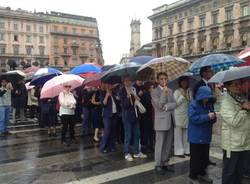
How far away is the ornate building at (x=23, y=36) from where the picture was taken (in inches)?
3282

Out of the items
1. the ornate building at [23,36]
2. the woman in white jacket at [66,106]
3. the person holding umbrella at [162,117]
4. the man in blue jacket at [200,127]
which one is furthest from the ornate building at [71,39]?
the man in blue jacket at [200,127]

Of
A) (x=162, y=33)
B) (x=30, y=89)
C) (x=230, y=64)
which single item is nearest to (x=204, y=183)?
(x=230, y=64)

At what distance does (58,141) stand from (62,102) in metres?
1.49

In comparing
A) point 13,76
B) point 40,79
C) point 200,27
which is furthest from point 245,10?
point 40,79

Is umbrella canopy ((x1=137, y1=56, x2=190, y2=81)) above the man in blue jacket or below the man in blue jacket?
above

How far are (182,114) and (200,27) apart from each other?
→ 59.8 metres

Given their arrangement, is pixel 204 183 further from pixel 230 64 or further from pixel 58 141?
pixel 58 141

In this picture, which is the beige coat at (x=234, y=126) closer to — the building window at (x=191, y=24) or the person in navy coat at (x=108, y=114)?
the person in navy coat at (x=108, y=114)

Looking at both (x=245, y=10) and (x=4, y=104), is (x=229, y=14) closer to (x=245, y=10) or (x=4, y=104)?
(x=245, y=10)

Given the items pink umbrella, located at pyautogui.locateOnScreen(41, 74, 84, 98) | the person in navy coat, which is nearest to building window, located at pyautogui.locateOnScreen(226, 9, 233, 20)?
pink umbrella, located at pyautogui.locateOnScreen(41, 74, 84, 98)

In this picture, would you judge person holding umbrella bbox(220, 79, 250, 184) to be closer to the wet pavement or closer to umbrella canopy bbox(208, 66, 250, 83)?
umbrella canopy bbox(208, 66, 250, 83)

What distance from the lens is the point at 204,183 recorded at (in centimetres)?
537

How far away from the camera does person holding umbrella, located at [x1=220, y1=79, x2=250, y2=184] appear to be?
172 inches

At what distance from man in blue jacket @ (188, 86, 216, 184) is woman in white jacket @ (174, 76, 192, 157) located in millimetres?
1522
